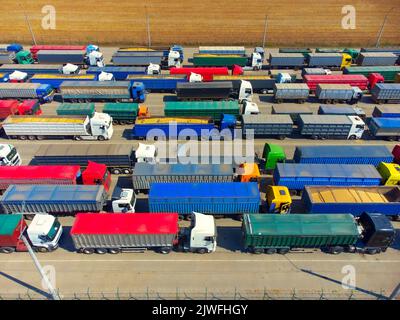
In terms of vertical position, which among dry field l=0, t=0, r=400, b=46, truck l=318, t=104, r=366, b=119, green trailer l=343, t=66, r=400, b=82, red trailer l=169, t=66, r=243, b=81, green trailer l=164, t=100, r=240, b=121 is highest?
dry field l=0, t=0, r=400, b=46

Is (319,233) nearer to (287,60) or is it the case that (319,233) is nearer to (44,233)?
(44,233)

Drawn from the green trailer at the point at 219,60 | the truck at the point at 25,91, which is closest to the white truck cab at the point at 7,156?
the truck at the point at 25,91

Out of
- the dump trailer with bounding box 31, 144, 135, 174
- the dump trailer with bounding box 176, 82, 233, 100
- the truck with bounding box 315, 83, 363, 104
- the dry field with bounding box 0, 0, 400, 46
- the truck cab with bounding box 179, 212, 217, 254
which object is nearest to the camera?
the truck cab with bounding box 179, 212, 217, 254

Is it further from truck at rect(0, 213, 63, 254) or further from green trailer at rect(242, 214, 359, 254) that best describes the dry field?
truck at rect(0, 213, 63, 254)

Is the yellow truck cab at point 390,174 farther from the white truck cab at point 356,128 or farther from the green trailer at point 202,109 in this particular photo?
the green trailer at point 202,109

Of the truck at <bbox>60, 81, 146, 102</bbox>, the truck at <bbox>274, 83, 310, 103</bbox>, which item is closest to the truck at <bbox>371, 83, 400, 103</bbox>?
the truck at <bbox>274, 83, 310, 103</bbox>

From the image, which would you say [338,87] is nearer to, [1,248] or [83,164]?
[83,164]
